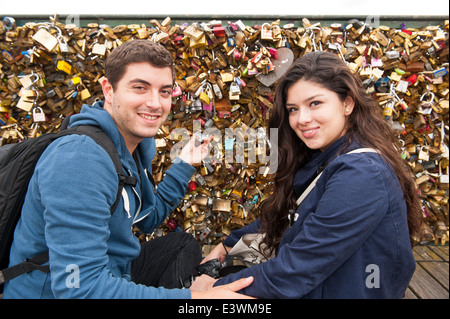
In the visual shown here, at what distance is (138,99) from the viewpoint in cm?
158

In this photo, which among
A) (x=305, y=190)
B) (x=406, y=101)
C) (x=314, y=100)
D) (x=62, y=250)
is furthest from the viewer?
(x=406, y=101)

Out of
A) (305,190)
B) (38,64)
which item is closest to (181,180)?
(305,190)

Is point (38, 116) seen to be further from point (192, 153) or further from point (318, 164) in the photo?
point (318, 164)

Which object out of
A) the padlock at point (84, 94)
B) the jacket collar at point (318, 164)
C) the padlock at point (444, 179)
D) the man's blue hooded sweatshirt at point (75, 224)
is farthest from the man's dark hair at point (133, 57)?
the padlock at point (444, 179)

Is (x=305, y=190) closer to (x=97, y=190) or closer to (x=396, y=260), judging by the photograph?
(x=396, y=260)

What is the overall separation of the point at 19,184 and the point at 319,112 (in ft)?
4.85

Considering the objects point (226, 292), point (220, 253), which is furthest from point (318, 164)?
point (220, 253)

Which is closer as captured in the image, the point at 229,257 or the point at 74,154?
the point at 74,154

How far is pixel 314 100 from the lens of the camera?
154 centimetres

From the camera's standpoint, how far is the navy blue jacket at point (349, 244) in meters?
1.23

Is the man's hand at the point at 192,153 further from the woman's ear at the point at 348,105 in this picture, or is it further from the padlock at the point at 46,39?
the padlock at the point at 46,39

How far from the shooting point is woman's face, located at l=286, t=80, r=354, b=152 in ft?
5.03

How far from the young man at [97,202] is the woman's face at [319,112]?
76 centimetres

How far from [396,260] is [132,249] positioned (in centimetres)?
131
